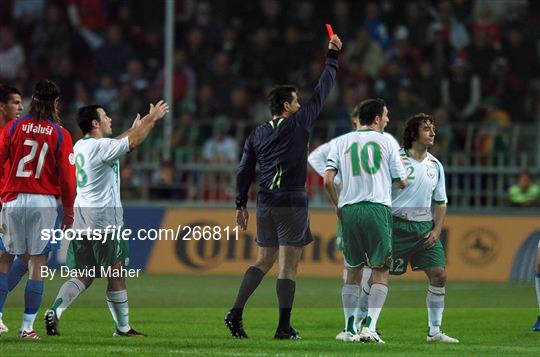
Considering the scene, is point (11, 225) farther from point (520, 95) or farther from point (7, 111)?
point (520, 95)

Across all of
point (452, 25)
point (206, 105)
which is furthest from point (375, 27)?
point (206, 105)

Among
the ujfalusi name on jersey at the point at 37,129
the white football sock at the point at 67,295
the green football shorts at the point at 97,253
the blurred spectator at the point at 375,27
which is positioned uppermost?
Result: the blurred spectator at the point at 375,27

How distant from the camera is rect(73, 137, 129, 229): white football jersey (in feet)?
39.6

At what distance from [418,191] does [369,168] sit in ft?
2.57

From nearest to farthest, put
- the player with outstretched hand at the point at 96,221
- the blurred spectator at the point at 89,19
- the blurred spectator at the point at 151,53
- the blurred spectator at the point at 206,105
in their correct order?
the player with outstretched hand at the point at 96,221 < the blurred spectator at the point at 206,105 < the blurred spectator at the point at 151,53 < the blurred spectator at the point at 89,19

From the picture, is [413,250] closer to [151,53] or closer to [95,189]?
[95,189]

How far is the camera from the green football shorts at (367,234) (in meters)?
11.7

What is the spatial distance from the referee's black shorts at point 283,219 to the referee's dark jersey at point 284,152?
2 cm

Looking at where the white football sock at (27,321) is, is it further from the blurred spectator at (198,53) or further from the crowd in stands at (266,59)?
the blurred spectator at (198,53)

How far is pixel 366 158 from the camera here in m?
11.8

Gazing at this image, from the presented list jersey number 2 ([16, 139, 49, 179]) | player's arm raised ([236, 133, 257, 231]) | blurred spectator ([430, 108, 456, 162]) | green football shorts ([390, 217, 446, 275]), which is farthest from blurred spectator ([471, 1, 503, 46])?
jersey number 2 ([16, 139, 49, 179])

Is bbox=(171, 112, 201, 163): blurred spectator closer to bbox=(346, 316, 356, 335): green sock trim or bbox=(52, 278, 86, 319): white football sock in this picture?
bbox=(52, 278, 86, 319): white football sock

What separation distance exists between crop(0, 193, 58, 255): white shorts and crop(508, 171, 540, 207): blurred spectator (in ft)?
38.0

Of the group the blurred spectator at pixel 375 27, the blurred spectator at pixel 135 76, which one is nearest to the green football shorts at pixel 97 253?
the blurred spectator at pixel 135 76
